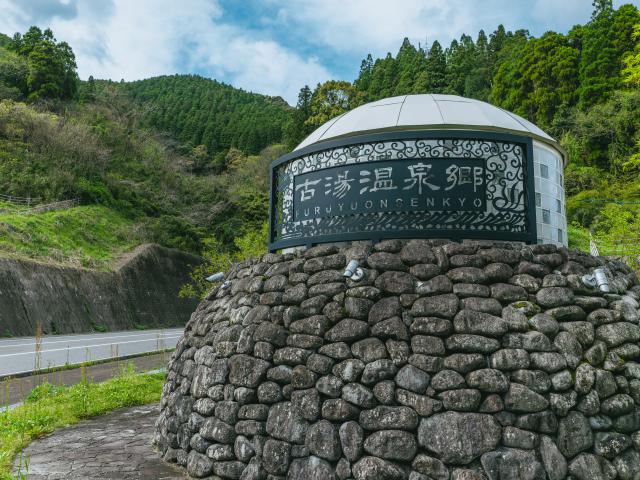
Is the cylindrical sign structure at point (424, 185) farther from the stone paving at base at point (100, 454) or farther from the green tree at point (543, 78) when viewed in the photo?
the green tree at point (543, 78)

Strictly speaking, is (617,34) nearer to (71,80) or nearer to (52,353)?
(52,353)

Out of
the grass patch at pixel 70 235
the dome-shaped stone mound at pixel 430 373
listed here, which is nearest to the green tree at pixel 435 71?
the grass patch at pixel 70 235

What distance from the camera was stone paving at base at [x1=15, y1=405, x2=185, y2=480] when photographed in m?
4.91

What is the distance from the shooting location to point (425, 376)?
3.89 m

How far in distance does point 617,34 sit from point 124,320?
38825mm

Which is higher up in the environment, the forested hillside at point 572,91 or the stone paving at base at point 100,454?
the forested hillside at point 572,91

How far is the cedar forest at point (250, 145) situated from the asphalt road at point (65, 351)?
671 cm

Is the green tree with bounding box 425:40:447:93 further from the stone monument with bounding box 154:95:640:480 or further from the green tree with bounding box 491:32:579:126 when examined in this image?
the stone monument with bounding box 154:95:640:480

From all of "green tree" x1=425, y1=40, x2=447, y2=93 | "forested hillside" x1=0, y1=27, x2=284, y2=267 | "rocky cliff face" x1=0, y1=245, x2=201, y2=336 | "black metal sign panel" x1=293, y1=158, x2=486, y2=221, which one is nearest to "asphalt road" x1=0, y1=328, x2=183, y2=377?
"rocky cliff face" x1=0, y1=245, x2=201, y2=336

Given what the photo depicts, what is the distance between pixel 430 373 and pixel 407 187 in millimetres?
1908

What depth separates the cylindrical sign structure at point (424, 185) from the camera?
4.77 m

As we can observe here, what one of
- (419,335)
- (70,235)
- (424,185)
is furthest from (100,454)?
(70,235)

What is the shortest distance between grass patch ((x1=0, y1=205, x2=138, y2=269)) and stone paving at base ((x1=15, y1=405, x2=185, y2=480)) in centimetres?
2010

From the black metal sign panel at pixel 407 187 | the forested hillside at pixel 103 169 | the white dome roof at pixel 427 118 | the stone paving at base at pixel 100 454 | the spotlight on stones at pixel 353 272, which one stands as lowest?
the stone paving at base at pixel 100 454
